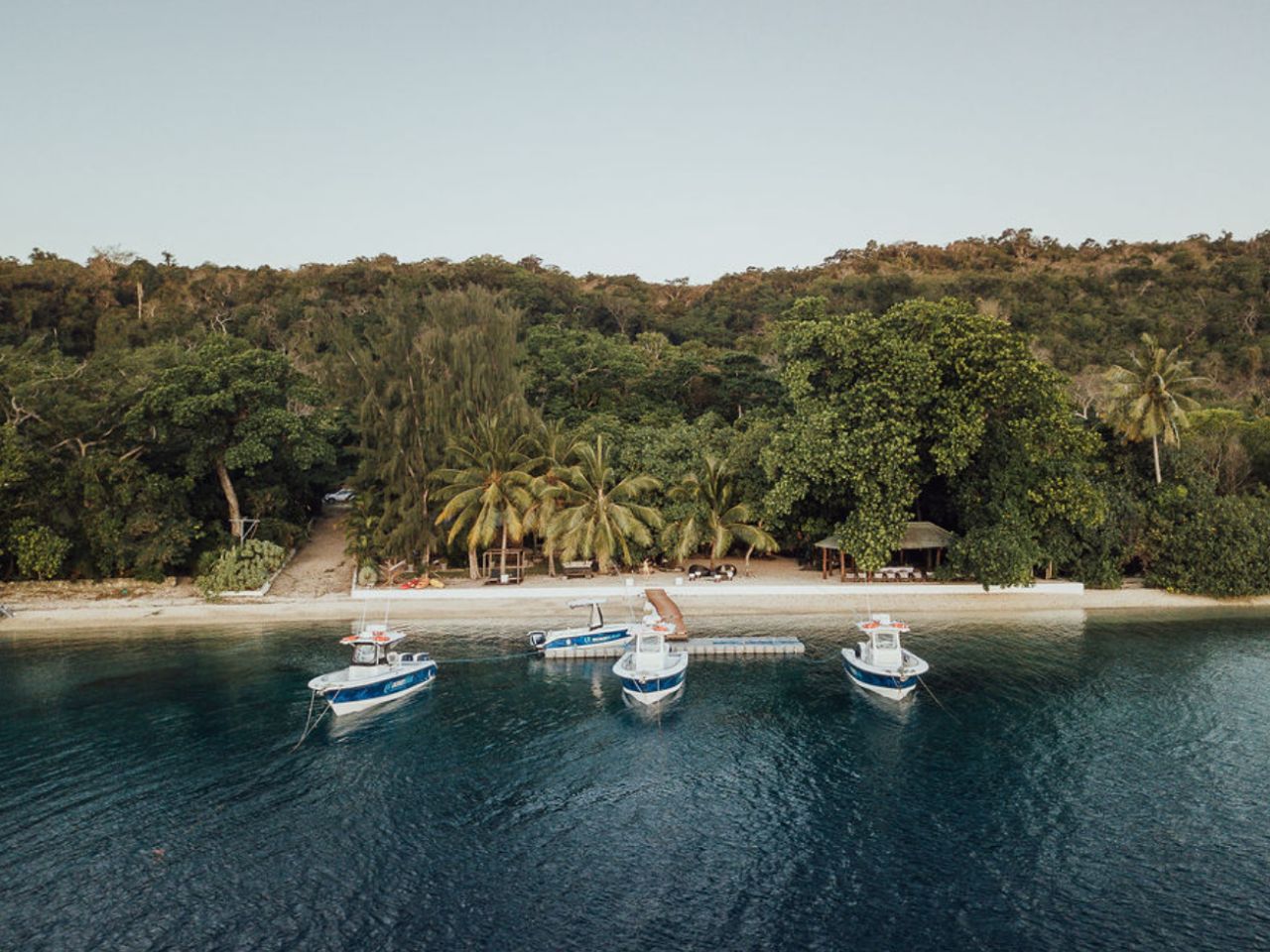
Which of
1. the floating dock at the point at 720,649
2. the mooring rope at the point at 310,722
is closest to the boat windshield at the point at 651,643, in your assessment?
the floating dock at the point at 720,649

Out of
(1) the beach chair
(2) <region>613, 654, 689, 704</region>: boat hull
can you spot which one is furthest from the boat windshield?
(1) the beach chair

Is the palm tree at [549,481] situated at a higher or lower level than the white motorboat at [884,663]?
higher

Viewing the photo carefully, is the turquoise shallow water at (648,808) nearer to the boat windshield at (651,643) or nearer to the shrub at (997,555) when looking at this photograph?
the boat windshield at (651,643)

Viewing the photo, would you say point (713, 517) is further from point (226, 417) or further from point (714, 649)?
point (226, 417)

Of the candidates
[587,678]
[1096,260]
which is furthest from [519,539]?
[1096,260]

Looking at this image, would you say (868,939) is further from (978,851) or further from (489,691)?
(489,691)

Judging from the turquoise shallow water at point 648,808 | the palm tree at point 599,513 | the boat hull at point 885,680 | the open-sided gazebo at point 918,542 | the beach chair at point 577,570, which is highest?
A: the palm tree at point 599,513
